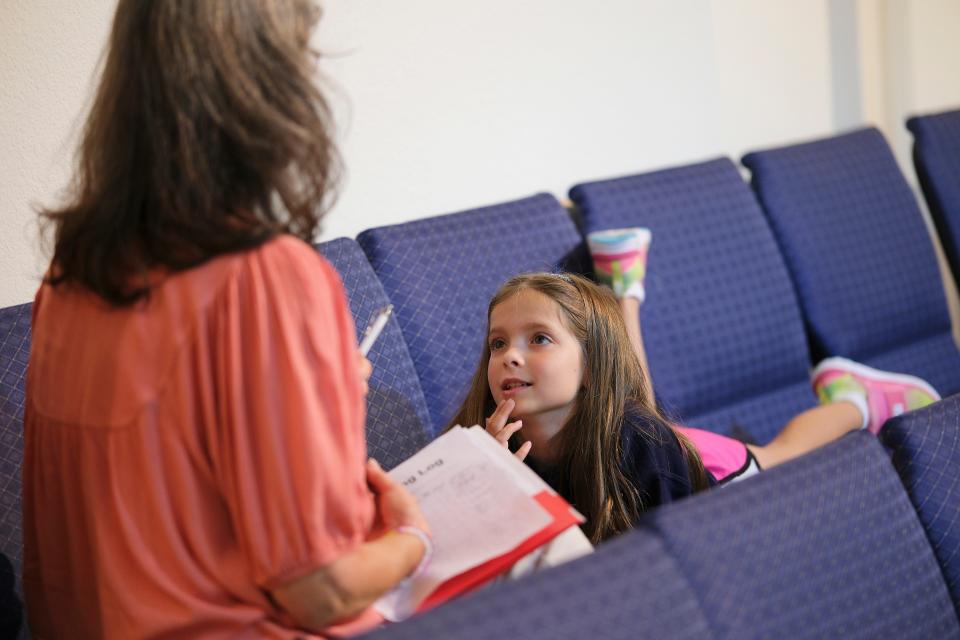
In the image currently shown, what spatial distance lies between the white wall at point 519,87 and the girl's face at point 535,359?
0.51 meters

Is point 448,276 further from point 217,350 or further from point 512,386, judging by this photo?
point 217,350

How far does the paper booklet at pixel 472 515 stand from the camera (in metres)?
1.35

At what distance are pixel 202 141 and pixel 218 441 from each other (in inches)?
11.8

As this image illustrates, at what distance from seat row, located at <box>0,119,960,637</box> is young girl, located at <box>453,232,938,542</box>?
28cm

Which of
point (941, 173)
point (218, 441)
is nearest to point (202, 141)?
point (218, 441)

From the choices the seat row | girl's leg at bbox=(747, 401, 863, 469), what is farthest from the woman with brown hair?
girl's leg at bbox=(747, 401, 863, 469)

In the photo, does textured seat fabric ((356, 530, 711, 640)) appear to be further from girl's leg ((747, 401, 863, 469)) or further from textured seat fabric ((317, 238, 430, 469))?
girl's leg ((747, 401, 863, 469))

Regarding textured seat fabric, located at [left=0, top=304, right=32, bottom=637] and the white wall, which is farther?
the white wall

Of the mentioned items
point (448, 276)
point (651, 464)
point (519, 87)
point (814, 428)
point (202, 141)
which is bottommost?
point (814, 428)

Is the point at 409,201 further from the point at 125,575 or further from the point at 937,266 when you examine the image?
the point at 125,575

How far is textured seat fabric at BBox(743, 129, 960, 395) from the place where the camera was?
3000 millimetres

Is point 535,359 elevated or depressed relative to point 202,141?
depressed

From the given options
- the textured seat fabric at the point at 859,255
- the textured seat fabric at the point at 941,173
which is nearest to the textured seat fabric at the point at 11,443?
the textured seat fabric at the point at 859,255

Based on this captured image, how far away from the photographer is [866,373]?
9.70ft
